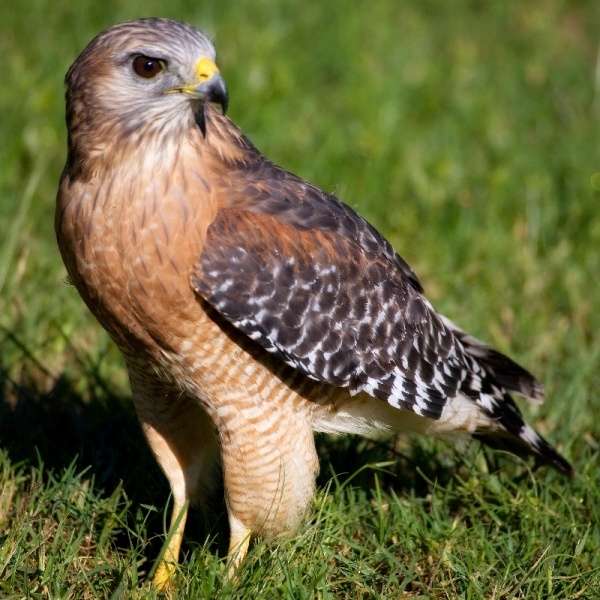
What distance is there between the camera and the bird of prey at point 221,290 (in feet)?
13.0

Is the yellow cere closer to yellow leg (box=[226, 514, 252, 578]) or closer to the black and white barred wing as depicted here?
the black and white barred wing

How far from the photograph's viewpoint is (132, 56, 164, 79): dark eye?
3889 mm

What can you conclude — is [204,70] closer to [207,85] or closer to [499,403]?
[207,85]

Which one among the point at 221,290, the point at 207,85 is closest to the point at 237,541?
the point at 221,290

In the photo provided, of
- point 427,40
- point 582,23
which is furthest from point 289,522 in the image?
point 582,23

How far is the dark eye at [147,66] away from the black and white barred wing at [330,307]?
23.7 inches

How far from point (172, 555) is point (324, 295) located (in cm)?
135

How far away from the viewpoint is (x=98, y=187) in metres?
4.02

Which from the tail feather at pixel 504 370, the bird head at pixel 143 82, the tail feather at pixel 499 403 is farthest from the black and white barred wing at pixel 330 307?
the bird head at pixel 143 82

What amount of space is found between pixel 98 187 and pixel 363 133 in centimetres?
449

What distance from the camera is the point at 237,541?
182 inches

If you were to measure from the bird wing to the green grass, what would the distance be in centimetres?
63

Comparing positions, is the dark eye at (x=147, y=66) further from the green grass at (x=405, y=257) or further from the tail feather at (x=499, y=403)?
the tail feather at (x=499, y=403)

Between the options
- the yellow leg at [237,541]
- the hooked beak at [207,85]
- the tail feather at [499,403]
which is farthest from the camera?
the tail feather at [499,403]
